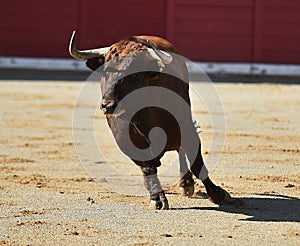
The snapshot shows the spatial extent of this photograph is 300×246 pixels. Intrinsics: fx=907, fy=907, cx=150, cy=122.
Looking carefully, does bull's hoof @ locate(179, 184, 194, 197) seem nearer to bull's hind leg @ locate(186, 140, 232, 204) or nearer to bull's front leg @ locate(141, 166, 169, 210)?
bull's hind leg @ locate(186, 140, 232, 204)

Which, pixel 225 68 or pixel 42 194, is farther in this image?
pixel 225 68

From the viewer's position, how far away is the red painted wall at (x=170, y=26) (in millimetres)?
12375

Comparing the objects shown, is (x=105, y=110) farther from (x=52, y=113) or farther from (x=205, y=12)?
(x=205, y=12)

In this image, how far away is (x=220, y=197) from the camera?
175 inches

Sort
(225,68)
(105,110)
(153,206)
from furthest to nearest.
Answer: (225,68)
(153,206)
(105,110)

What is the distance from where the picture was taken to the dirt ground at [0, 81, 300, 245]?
3.78 m

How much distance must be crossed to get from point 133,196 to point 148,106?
2.03 ft

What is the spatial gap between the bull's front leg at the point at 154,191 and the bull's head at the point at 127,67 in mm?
422

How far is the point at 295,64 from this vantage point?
40.3 feet

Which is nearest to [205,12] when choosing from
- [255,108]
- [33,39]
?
[33,39]

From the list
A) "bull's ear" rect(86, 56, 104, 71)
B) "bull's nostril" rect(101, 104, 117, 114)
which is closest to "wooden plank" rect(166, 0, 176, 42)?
"bull's ear" rect(86, 56, 104, 71)

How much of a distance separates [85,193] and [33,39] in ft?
26.3

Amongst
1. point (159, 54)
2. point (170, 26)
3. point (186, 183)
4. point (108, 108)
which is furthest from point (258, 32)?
point (108, 108)

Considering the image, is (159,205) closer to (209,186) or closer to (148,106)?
(209,186)
